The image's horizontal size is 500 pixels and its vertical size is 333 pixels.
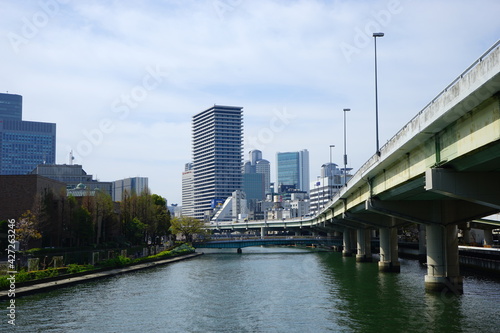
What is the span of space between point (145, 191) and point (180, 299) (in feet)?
272

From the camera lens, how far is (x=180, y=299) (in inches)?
1793

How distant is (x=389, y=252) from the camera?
7044 cm

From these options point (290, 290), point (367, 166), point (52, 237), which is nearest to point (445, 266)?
point (367, 166)

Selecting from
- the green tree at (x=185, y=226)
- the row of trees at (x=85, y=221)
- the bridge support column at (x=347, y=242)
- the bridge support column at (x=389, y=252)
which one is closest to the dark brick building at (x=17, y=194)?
the row of trees at (x=85, y=221)

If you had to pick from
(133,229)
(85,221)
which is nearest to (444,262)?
(85,221)

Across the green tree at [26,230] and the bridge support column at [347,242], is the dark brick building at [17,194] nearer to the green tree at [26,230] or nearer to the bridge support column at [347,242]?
the green tree at [26,230]

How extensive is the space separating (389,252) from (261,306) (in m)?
34.2

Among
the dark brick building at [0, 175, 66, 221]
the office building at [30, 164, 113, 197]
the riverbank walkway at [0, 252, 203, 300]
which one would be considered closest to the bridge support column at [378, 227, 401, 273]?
the riverbank walkway at [0, 252, 203, 300]

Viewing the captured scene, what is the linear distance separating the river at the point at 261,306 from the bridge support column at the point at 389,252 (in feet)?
25.0

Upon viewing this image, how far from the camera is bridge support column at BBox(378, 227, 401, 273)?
228 ft

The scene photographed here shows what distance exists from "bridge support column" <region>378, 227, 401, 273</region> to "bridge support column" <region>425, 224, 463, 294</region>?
22.2m

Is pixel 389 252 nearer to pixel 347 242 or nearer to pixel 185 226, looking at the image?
pixel 347 242

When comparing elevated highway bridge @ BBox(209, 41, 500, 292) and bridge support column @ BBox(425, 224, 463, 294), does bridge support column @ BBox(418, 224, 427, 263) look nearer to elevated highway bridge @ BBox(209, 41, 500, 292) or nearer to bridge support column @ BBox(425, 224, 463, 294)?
elevated highway bridge @ BBox(209, 41, 500, 292)

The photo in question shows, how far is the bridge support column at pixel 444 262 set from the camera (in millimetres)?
45906
